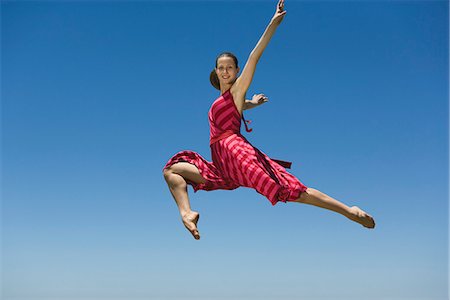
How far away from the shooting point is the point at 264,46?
20.7 ft

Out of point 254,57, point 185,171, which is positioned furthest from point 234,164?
point 254,57

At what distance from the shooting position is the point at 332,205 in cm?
616

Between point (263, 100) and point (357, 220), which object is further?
point (263, 100)

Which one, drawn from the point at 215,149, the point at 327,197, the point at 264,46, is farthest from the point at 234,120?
the point at 327,197

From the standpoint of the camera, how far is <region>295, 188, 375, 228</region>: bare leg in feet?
20.2

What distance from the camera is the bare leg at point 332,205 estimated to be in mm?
6148

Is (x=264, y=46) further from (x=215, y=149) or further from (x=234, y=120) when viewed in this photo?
(x=215, y=149)

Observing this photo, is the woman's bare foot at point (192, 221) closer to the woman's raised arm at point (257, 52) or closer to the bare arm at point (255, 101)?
the woman's raised arm at point (257, 52)

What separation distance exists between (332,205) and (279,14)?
2.28 meters

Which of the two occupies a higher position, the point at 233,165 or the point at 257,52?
the point at 257,52

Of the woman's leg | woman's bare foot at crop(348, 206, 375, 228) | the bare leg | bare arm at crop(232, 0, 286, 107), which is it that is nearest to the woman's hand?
bare arm at crop(232, 0, 286, 107)

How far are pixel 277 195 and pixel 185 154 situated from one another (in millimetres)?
1341

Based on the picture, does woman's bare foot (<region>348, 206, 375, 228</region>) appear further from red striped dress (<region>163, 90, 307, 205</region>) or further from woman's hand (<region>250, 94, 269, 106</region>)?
woman's hand (<region>250, 94, 269, 106</region>)

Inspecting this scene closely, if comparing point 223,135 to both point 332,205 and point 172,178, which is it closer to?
point 172,178
